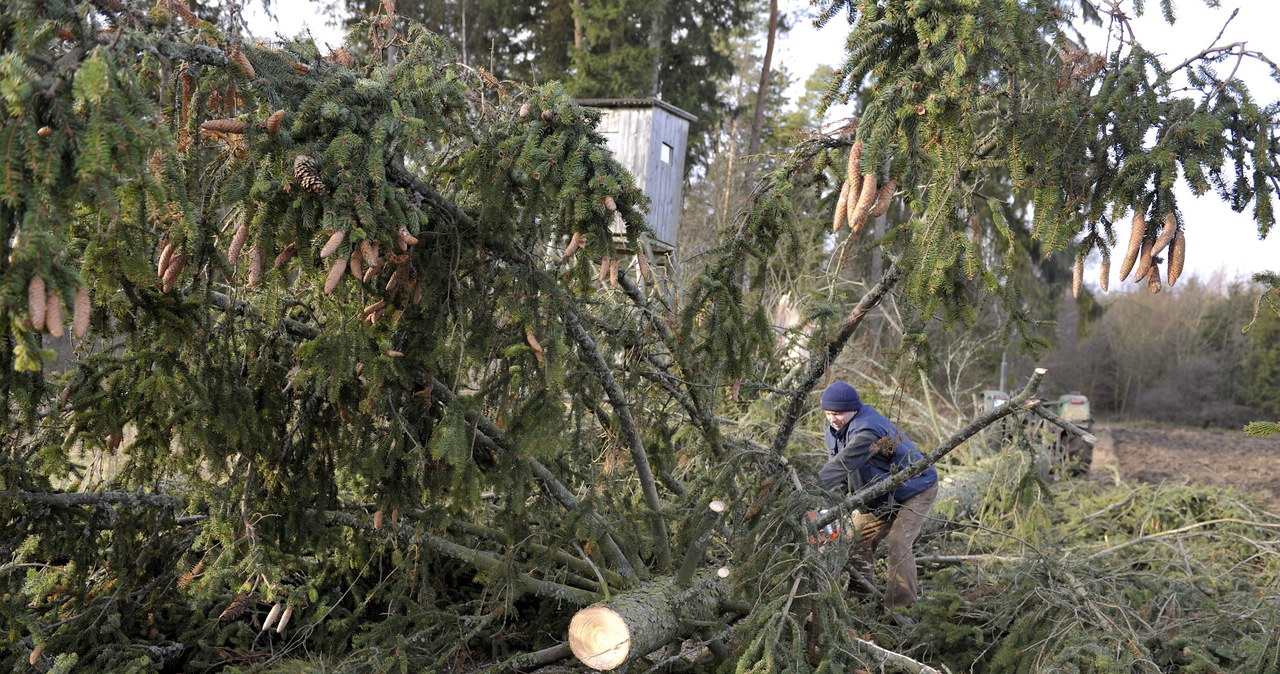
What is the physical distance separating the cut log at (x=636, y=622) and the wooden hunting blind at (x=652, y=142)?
9651 mm

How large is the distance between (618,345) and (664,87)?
43.3ft

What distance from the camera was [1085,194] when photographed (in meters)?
3.43

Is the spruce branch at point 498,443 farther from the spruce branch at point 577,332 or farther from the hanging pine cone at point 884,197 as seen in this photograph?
the hanging pine cone at point 884,197

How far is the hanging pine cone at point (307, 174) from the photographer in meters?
2.81

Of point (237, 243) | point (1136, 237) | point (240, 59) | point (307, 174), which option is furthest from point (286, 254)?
point (1136, 237)

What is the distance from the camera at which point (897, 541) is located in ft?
18.0

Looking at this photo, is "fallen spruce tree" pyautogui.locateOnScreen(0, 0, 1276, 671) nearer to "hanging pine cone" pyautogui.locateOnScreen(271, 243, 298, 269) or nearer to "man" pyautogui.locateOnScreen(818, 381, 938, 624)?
"hanging pine cone" pyautogui.locateOnScreen(271, 243, 298, 269)

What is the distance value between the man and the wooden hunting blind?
8.34 metres

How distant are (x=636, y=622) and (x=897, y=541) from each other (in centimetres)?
231

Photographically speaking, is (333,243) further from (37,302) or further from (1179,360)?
(1179,360)

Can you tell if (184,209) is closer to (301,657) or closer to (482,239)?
(482,239)

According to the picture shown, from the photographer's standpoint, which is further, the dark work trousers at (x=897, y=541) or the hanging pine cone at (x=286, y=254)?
the dark work trousers at (x=897, y=541)

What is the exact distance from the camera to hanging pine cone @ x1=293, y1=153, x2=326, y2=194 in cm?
281

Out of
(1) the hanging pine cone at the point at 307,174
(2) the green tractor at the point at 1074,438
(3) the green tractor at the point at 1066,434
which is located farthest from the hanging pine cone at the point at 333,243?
(2) the green tractor at the point at 1074,438
